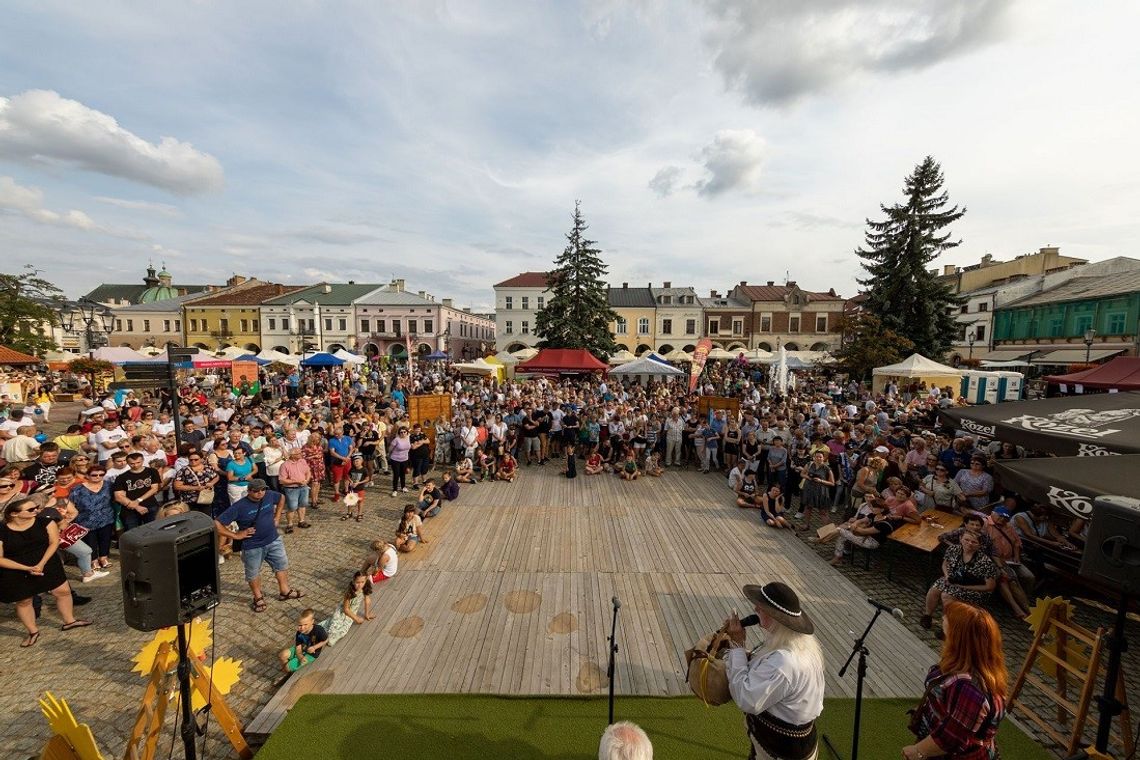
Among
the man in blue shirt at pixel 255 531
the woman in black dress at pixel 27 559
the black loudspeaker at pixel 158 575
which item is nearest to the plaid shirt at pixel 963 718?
the black loudspeaker at pixel 158 575

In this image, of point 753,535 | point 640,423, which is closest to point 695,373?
point 640,423

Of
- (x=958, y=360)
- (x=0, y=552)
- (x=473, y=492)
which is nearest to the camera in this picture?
(x=0, y=552)

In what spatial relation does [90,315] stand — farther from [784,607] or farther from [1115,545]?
[1115,545]

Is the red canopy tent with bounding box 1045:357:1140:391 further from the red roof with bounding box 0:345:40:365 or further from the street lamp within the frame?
the red roof with bounding box 0:345:40:365

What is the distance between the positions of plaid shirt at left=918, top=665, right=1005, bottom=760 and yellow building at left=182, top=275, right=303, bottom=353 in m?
64.9

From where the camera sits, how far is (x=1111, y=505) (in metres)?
3.04

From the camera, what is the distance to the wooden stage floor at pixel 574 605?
4695 millimetres

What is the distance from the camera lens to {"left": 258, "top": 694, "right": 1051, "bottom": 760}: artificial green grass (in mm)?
3818

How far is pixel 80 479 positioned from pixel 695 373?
52.7 ft

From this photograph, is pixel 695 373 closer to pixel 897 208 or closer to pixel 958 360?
pixel 897 208

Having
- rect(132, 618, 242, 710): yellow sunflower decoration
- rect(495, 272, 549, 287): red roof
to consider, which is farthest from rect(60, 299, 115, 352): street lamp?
rect(495, 272, 549, 287): red roof

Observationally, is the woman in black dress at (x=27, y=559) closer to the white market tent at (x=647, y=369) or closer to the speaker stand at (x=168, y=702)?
the speaker stand at (x=168, y=702)

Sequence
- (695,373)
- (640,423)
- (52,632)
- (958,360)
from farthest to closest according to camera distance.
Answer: (958,360), (695,373), (640,423), (52,632)

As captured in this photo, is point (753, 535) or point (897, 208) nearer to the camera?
point (753, 535)
